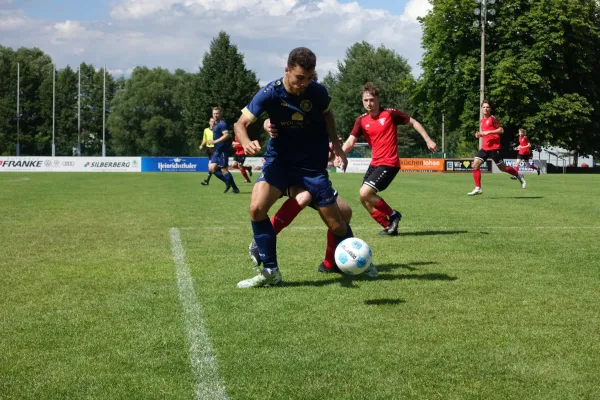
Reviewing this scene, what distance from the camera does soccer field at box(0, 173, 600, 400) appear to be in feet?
11.9

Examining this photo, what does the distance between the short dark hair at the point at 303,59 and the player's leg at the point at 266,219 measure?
3.42ft

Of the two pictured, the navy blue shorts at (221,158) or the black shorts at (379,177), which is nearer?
the black shorts at (379,177)

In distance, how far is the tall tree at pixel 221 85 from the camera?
73625mm

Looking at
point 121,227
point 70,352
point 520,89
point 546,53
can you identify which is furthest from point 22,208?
point 546,53

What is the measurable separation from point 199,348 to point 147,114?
87893mm

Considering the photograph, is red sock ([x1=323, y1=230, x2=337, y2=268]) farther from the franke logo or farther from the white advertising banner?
the franke logo

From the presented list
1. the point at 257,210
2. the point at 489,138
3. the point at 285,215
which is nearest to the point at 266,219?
the point at 257,210

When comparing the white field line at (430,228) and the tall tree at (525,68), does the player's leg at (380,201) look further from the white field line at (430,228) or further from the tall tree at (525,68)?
the tall tree at (525,68)

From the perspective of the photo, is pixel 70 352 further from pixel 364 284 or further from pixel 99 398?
pixel 364 284

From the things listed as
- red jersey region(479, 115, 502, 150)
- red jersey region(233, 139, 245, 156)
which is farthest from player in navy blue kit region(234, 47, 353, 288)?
red jersey region(479, 115, 502, 150)

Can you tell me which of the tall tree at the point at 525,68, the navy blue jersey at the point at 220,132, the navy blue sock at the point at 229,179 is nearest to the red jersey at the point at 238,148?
the navy blue jersey at the point at 220,132

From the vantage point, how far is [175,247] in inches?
344

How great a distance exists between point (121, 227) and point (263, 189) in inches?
215

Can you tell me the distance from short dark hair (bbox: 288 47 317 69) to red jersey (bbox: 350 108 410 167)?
15.2ft
